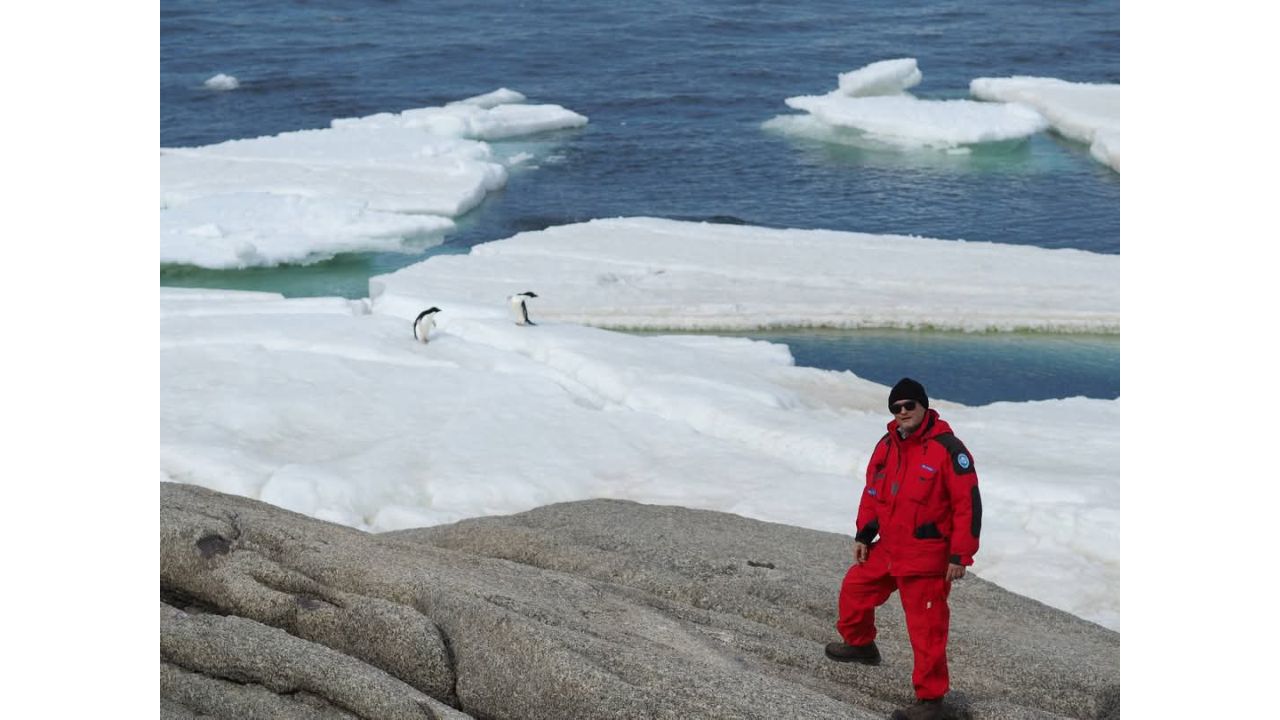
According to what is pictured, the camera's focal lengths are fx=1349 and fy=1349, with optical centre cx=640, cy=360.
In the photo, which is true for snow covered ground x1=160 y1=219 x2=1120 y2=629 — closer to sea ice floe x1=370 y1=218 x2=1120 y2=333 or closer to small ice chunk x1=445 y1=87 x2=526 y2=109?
sea ice floe x1=370 y1=218 x2=1120 y2=333

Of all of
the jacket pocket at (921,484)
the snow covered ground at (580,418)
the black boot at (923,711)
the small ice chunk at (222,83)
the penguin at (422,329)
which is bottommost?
the snow covered ground at (580,418)

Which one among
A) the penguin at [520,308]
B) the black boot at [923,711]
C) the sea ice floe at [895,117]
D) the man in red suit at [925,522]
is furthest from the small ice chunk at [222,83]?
the black boot at [923,711]

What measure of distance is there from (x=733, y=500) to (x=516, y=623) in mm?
7412

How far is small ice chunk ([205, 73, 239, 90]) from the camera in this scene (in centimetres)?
5078

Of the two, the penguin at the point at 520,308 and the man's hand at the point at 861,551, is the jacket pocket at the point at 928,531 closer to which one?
the man's hand at the point at 861,551

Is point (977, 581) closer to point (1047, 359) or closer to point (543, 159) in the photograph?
point (1047, 359)

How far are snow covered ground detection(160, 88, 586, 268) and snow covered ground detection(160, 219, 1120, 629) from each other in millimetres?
4905

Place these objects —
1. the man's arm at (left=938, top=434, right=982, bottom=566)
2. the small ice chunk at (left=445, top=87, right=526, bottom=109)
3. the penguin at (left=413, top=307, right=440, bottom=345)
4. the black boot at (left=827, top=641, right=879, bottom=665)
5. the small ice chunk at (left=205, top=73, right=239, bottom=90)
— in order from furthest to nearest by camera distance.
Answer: the small ice chunk at (left=205, top=73, right=239, bottom=90) < the small ice chunk at (left=445, top=87, right=526, bottom=109) < the penguin at (left=413, top=307, right=440, bottom=345) < the black boot at (left=827, top=641, right=879, bottom=665) < the man's arm at (left=938, top=434, right=982, bottom=566)

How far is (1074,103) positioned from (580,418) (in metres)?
31.2

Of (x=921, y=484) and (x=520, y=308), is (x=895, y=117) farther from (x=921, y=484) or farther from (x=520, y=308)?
(x=921, y=484)

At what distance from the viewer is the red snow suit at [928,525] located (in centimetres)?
656

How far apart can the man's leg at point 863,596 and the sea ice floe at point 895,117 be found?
34186 mm

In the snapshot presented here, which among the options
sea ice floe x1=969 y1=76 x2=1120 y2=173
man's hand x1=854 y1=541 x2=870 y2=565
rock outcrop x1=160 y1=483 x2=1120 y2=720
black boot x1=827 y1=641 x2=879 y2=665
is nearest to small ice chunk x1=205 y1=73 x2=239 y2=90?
sea ice floe x1=969 y1=76 x2=1120 y2=173

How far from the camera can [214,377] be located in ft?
58.0
